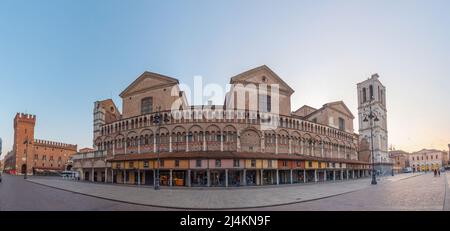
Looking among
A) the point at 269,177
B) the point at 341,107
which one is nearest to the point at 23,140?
the point at 269,177

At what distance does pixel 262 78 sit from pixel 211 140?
49.0 ft

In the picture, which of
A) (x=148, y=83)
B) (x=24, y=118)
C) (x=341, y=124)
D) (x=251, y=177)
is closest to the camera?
(x=251, y=177)

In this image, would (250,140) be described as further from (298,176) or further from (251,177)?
(298,176)

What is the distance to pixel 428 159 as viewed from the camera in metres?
136

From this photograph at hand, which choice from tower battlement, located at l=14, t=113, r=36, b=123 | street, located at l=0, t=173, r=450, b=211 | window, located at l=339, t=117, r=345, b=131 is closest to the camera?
street, located at l=0, t=173, r=450, b=211

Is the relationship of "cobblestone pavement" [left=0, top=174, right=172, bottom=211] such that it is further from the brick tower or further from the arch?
the brick tower

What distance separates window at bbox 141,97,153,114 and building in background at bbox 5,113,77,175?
243 ft

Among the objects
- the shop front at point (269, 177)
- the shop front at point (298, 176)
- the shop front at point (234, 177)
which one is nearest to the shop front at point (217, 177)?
the shop front at point (234, 177)

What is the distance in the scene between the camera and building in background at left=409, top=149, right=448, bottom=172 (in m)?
131

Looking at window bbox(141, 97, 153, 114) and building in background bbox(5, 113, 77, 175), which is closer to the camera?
window bbox(141, 97, 153, 114)

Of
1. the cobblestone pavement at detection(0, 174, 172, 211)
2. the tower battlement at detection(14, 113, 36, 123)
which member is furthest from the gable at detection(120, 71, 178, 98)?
the tower battlement at detection(14, 113, 36, 123)

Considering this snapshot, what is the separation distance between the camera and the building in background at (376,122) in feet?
256

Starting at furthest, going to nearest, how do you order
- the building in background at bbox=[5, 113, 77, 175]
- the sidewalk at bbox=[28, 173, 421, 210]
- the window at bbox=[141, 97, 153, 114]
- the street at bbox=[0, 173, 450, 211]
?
the building in background at bbox=[5, 113, 77, 175] < the window at bbox=[141, 97, 153, 114] < the sidewalk at bbox=[28, 173, 421, 210] < the street at bbox=[0, 173, 450, 211]
